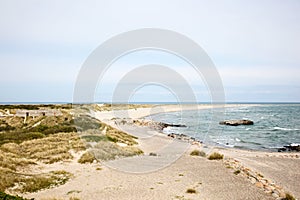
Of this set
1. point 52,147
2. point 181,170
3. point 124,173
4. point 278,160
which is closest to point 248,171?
point 181,170

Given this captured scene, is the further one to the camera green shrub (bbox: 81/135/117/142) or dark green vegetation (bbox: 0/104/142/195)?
green shrub (bbox: 81/135/117/142)

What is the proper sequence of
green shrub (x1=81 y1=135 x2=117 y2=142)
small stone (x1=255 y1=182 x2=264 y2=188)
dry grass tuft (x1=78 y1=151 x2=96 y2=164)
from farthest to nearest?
1. green shrub (x1=81 y1=135 x2=117 y2=142)
2. dry grass tuft (x1=78 y1=151 x2=96 y2=164)
3. small stone (x1=255 y1=182 x2=264 y2=188)

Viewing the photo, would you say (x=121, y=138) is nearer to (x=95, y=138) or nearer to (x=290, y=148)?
(x=95, y=138)

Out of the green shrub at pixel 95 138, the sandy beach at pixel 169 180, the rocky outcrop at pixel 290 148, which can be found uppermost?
the green shrub at pixel 95 138

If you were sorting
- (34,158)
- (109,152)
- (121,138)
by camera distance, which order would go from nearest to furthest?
(34,158), (109,152), (121,138)

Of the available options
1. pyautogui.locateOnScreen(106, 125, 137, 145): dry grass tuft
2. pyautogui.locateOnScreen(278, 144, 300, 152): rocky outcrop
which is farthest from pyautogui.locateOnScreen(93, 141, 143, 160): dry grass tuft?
pyautogui.locateOnScreen(278, 144, 300, 152): rocky outcrop

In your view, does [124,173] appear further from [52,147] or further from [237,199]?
[52,147]

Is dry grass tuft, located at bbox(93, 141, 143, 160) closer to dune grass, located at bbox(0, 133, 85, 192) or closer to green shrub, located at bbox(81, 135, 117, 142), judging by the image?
dune grass, located at bbox(0, 133, 85, 192)

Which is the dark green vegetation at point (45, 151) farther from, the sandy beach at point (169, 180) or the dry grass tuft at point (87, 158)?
the sandy beach at point (169, 180)

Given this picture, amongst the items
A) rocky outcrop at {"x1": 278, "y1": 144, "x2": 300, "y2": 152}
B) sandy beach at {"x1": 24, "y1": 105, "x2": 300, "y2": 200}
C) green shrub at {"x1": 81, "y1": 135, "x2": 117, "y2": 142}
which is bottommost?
rocky outcrop at {"x1": 278, "y1": 144, "x2": 300, "y2": 152}

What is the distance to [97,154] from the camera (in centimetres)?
2092

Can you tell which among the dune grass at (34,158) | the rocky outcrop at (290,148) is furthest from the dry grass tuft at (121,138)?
the rocky outcrop at (290,148)

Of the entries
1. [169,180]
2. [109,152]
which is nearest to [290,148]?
[109,152]

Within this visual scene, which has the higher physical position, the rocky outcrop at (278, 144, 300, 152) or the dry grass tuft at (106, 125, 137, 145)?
the dry grass tuft at (106, 125, 137, 145)
